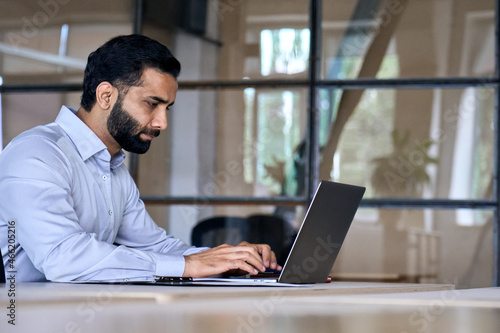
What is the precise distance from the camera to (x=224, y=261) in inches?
73.9

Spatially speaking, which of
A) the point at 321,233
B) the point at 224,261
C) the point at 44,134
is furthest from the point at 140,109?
the point at 321,233

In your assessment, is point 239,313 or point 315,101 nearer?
point 239,313

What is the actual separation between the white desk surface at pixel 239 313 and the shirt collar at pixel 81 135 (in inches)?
37.4

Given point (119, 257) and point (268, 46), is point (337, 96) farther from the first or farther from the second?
point (119, 257)

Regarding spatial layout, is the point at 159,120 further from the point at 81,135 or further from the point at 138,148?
the point at 81,135

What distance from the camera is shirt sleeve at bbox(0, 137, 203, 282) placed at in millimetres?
1752

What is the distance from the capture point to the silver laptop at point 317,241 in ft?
5.52

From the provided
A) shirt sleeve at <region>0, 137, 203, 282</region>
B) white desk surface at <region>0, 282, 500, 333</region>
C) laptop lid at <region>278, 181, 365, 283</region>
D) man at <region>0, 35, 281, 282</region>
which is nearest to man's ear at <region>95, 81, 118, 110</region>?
man at <region>0, 35, 281, 282</region>

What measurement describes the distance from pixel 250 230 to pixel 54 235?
2846 mm

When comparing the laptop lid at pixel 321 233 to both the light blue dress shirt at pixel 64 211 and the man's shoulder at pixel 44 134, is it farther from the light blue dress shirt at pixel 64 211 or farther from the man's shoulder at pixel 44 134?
the man's shoulder at pixel 44 134

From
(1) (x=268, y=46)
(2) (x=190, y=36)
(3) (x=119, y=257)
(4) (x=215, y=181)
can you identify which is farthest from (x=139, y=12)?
(3) (x=119, y=257)

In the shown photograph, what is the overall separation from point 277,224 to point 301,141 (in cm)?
58

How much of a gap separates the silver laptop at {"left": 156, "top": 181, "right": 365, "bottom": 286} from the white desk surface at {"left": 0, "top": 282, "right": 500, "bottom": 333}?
496 millimetres

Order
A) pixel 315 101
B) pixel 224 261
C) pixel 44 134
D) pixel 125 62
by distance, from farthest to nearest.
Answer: pixel 315 101, pixel 125 62, pixel 44 134, pixel 224 261
